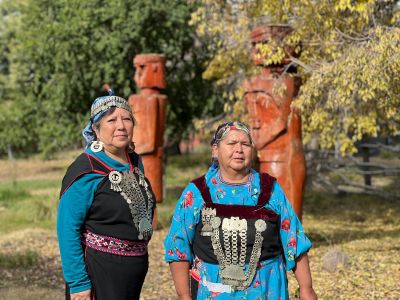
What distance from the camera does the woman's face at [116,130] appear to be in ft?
10.7

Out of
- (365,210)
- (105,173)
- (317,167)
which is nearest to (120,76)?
(317,167)

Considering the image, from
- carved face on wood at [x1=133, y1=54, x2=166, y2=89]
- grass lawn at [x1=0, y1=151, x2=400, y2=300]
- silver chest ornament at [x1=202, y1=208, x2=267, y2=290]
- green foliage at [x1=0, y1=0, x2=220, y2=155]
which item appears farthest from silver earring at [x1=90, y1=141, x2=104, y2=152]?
green foliage at [x1=0, y1=0, x2=220, y2=155]

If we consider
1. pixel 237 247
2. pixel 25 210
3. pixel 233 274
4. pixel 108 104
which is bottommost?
pixel 25 210

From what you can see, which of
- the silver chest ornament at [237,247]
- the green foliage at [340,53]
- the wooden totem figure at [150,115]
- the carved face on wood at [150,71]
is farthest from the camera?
the carved face on wood at [150,71]

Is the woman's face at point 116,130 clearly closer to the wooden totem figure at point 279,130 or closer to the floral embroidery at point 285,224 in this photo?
the floral embroidery at point 285,224

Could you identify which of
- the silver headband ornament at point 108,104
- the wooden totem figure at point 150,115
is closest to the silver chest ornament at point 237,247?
the silver headband ornament at point 108,104

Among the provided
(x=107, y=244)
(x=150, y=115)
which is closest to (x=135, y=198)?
(x=107, y=244)

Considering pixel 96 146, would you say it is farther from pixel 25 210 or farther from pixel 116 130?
pixel 25 210

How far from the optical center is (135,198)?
10.8ft

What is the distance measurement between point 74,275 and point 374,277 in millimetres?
4243

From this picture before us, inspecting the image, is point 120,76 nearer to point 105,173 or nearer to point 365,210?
point 365,210

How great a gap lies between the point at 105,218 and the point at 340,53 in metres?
4.64

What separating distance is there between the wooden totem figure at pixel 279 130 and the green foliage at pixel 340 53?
22cm

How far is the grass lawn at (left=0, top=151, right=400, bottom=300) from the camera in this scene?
6.32 meters
